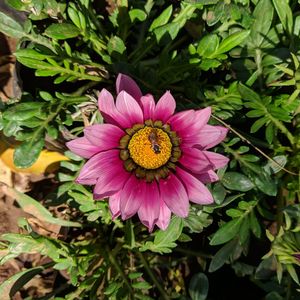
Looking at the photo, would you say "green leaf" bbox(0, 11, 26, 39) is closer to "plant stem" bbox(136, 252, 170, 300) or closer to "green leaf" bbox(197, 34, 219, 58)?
"green leaf" bbox(197, 34, 219, 58)

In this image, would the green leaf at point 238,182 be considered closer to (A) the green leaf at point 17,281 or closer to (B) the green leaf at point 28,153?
(B) the green leaf at point 28,153

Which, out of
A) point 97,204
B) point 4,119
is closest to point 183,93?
point 97,204

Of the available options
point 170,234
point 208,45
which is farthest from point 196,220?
point 208,45

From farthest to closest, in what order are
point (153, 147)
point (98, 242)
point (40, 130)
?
point (98, 242) → point (40, 130) → point (153, 147)

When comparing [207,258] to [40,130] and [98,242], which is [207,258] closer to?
[98,242]

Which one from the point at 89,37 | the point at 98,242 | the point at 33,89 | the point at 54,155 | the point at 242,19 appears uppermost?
the point at 242,19

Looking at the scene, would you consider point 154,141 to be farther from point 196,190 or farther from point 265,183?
point 265,183

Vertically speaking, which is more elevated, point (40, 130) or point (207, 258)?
point (40, 130)
